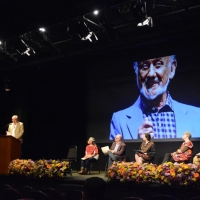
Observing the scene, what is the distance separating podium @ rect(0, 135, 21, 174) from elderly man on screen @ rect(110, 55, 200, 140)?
294 centimetres

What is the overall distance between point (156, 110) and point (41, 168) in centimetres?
331

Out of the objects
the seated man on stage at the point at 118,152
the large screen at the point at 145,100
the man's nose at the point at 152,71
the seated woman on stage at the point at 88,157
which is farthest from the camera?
the man's nose at the point at 152,71

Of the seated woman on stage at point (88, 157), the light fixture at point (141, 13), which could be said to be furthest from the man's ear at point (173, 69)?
the seated woman on stage at point (88, 157)

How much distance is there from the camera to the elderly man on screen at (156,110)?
832 cm

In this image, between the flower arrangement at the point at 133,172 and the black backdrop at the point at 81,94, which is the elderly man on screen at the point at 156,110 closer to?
the black backdrop at the point at 81,94

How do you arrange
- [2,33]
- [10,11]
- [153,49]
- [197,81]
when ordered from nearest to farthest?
[10,11] < [2,33] < [197,81] < [153,49]

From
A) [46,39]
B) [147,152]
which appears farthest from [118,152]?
[46,39]

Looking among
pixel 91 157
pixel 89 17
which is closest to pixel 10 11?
pixel 89 17

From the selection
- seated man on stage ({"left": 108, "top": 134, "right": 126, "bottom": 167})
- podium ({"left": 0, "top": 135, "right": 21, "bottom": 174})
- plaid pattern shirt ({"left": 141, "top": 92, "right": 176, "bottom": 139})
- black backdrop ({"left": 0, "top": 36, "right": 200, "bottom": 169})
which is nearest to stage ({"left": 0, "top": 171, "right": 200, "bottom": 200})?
podium ({"left": 0, "top": 135, "right": 21, "bottom": 174})

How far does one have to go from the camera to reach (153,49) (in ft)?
30.0

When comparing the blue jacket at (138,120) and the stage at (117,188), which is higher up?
the blue jacket at (138,120)

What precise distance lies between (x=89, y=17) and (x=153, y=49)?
187 cm

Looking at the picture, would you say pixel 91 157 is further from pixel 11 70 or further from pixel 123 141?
pixel 11 70

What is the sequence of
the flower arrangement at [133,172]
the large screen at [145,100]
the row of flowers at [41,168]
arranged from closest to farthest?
the flower arrangement at [133,172] < the row of flowers at [41,168] < the large screen at [145,100]
